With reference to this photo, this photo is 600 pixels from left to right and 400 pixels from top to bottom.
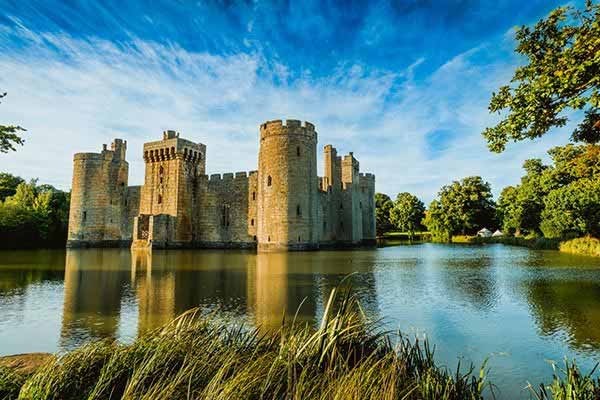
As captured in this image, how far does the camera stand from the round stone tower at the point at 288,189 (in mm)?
26859

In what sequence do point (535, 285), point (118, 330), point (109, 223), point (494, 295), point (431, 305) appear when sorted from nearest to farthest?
1. point (118, 330)
2. point (431, 305)
3. point (494, 295)
4. point (535, 285)
5. point (109, 223)

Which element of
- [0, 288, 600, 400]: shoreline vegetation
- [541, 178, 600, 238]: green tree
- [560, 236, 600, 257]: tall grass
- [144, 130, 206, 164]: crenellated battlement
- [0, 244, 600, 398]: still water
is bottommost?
[0, 244, 600, 398]: still water

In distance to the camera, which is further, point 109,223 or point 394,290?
point 109,223

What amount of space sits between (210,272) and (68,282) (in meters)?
4.45

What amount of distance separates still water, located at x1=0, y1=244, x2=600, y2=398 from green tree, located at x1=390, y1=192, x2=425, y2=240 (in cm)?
5114

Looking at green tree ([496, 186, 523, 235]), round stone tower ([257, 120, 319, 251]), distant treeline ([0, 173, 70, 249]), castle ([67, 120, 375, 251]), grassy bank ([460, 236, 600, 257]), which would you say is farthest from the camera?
green tree ([496, 186, 523, 235])

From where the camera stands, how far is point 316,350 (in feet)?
12.0

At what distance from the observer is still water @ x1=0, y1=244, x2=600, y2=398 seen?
17.8 feet

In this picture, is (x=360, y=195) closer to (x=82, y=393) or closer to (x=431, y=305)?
(x=431, y=305)

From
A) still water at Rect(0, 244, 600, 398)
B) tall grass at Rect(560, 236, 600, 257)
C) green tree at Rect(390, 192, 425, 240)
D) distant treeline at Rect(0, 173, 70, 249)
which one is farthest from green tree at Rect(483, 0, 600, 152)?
green tree at Rect(390, 192, 425, 240)

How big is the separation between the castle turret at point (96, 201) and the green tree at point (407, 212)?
147 ft

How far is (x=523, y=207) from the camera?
39.0 meters

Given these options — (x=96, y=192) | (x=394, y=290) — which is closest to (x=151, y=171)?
(x=96, y=192)

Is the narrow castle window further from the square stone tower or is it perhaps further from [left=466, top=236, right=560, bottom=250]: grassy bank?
[left=466, top=236, right=560, bottom=250]: grassy bank
